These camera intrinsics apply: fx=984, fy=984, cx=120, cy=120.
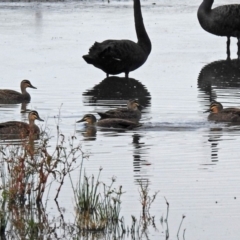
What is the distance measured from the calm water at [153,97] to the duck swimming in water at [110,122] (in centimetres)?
16

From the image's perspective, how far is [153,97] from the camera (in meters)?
16.3

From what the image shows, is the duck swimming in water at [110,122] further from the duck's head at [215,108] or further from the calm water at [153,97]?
the duck's head at [215,108]

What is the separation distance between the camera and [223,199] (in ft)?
29.7

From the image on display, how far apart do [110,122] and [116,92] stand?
→ 13.0 ft

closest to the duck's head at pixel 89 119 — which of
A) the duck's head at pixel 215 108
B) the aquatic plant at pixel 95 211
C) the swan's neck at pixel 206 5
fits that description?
the duck's head at pixel 215 108

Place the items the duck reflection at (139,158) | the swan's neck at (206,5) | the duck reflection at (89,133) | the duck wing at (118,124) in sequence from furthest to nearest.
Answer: the swan's neck at (206,5), the duck wing at (118,124), the duck reflection at (89,133), the duck reflection at (139,158)

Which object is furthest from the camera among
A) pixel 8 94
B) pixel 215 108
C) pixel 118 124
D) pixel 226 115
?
pixel 8 94

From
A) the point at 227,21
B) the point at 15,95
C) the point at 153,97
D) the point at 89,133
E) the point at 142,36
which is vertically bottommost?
the point at 89,133

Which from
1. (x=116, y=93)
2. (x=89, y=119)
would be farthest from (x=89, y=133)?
(x=116, y=93)

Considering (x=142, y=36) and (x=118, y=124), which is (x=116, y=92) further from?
(x=118, y=124)

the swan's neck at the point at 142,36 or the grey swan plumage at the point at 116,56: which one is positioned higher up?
the swan's neck at the point at 142,36

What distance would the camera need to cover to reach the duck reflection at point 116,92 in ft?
53.1

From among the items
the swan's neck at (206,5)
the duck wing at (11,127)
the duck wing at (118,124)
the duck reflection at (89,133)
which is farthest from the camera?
the swan's neck at (206,5)

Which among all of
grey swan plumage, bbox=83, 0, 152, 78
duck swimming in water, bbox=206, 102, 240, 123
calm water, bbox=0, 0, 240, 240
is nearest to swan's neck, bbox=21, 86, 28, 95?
calm water, bbox=0, 0, 240, 240
